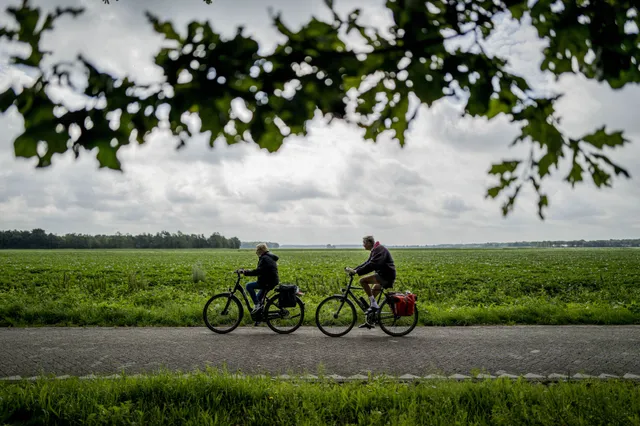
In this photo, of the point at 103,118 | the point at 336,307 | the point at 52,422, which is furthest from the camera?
the point at 336,307

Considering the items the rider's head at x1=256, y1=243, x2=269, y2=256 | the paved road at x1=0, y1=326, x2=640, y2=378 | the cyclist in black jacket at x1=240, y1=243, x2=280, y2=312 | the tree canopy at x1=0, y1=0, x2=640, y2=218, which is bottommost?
the paved road at x1=0, y1=326, x2=640, y2=378

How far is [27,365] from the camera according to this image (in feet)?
21.4

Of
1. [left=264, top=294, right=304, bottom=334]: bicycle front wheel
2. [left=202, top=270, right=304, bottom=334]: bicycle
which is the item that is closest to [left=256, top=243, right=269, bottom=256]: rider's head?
[left=202, top=270, right=304, bottom=334]: bicycle

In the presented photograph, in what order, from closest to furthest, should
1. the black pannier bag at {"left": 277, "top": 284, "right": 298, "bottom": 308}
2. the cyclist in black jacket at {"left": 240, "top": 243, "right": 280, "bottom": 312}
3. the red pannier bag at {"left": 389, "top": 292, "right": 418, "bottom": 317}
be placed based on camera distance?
the red pannier bag at {"left": 389, "top": 292, "right": 418, "bottom": 317}
the black pannier bag at {"left": 277, "top": 284, "right": 298, "bottom": 308}
the cyclist in black jacket at {"left": 240, "top": 243, "right": 280, "bottom": 312}

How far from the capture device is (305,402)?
462 centimetres

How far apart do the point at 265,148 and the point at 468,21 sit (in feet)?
4.69

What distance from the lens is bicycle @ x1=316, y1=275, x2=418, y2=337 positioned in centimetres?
884

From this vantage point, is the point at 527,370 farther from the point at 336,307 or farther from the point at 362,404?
the point at 336,307

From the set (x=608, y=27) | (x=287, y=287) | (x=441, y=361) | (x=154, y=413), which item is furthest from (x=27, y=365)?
(x=608, y=27)

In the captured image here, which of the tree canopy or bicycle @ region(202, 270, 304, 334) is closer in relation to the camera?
the tree canopy

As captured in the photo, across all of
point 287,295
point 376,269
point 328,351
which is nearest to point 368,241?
point 376,269

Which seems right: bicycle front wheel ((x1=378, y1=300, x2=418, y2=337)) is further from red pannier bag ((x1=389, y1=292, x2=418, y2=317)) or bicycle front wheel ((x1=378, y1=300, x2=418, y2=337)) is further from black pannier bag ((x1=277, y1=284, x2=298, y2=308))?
black pannier bag ((x1=277, y1=284, x2=298, y2=308))

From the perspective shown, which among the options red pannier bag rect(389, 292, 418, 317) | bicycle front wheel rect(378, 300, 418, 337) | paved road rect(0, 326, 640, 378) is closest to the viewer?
paved road rect(0, 326, 640, 378)

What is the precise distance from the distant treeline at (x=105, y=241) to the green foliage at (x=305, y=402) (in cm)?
14000
